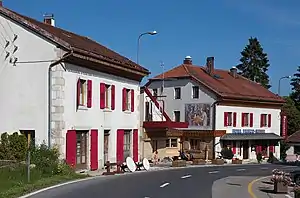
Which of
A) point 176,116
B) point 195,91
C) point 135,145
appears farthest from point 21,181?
point 176,116

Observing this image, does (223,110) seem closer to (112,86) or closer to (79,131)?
(112,86)

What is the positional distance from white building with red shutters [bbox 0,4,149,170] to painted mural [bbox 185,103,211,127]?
2516 cm

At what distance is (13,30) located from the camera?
100 ft

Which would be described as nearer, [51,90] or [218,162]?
[51,90]

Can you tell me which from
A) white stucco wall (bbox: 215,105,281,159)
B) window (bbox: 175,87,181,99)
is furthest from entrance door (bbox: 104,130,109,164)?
window (bbox: 175,87,181,99)

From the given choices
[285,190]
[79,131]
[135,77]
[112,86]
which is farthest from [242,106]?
[285,190]

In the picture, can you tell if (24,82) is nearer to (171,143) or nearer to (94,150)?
(94,150)

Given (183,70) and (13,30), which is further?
(183,70)

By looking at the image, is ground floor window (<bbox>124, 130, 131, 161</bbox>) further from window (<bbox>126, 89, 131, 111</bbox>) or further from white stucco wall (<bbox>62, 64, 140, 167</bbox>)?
window (<bbox>126, 89, 131, 111</bbox>)

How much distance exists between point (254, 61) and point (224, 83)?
4021 centimetres

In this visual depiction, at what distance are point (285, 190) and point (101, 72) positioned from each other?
1529cm

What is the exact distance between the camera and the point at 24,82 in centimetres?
3017

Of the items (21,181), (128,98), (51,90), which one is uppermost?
(51,90)

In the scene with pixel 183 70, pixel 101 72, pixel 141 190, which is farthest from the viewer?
pixel 183 70
